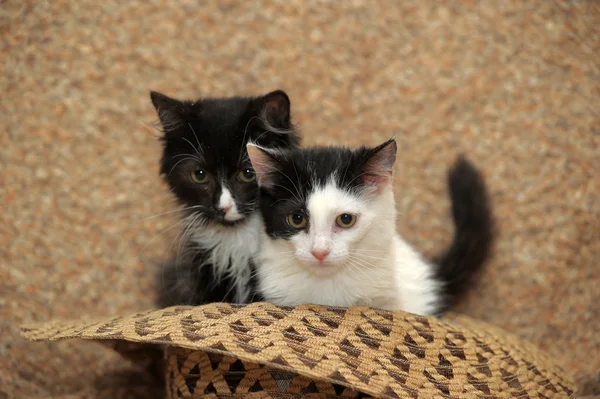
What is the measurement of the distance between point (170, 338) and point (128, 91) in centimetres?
144

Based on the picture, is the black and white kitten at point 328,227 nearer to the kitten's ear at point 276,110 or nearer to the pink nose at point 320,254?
the pink nose at point 320,254

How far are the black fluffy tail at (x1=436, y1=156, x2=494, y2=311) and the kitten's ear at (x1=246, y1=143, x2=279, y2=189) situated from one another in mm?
894

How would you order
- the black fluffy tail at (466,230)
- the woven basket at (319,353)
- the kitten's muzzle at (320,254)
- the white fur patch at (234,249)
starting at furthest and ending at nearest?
the black fluffy tail at (466,230) → the white fur patch at (234,249) → the kitten's muzzle at (320,254) → the woven basket at (319,353)

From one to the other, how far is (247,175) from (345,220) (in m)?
0.36

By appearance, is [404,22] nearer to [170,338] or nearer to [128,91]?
[128,91]

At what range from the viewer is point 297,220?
1601mm

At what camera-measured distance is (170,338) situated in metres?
1.34

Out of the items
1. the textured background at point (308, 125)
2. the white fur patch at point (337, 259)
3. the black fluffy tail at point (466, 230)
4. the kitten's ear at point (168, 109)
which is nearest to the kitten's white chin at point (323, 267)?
the white fur patch at point (337, 259)

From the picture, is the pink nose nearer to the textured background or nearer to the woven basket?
the woven basket

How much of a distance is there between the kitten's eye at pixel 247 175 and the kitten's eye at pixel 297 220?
Result: 8.5 inches

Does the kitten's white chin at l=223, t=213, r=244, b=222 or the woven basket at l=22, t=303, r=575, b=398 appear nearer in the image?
the woven basket at l=22, t=303, r=575, b=398

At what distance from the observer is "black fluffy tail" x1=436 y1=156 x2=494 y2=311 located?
2.19 meters

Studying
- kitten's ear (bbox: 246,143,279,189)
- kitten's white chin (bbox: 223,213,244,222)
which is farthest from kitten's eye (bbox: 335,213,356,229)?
kitten's white chin (bbox: 223,213,244,222)

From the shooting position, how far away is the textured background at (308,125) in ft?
7.56
